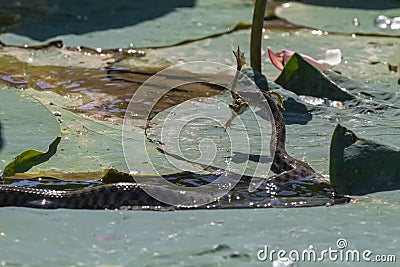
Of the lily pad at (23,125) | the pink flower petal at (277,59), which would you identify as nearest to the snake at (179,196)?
the lily pad at (23,125)

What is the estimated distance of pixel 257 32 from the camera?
5129mm

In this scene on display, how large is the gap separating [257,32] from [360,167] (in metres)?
1.74

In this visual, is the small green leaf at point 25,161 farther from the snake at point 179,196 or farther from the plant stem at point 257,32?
the plant stem at point 257,32

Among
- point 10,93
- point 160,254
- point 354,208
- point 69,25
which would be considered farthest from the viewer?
point 69,25

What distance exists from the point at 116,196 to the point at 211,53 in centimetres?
273

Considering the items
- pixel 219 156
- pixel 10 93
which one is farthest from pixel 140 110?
pixel 219 156

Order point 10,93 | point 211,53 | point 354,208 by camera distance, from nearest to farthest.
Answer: point 354,208
point 10,93
point 211,53

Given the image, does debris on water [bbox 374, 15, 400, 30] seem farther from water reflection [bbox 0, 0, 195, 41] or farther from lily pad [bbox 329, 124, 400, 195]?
lily pad [bbox 329, 124, 400, 195]

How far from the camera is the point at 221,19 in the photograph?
6.97 metres

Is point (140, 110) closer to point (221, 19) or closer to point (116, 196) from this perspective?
point (116, 196)
